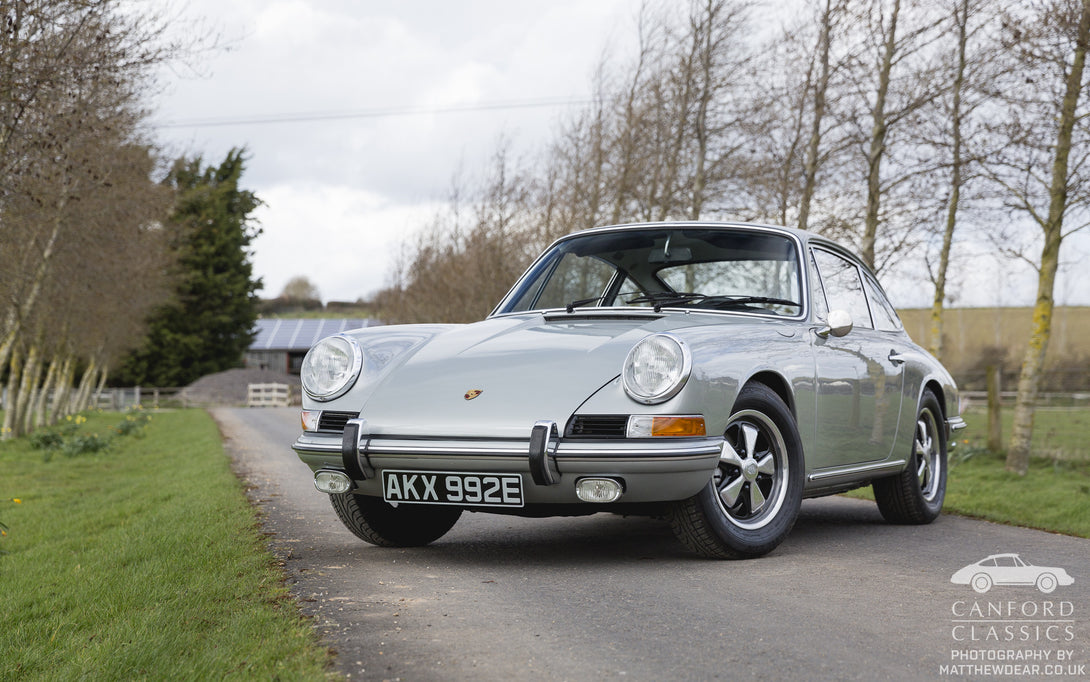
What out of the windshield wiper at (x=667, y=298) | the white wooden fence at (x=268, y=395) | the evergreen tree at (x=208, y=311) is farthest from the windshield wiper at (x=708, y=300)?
the evergreen tree at (x=208, y=311)

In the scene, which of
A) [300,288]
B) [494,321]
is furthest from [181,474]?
[300,288]

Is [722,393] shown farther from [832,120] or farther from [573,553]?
[832,120]

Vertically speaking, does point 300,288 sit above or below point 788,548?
above

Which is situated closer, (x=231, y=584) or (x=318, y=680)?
(x=318, y=680)

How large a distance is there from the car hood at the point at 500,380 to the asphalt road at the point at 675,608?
66cm

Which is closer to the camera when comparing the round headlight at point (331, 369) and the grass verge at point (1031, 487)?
the round headlight at point (331, 369)

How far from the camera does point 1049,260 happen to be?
1302 centimetres

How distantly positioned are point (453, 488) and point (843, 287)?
3.11 meters

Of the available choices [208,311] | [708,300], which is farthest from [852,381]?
[208,311]

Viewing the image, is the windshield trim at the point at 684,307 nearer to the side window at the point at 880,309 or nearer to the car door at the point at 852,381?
the car door at the point at 852,381

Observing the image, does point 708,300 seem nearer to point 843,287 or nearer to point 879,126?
point 843,287

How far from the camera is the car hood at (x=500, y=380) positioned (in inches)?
188

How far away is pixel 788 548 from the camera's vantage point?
5609mm

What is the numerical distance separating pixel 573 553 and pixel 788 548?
3.58 feet
